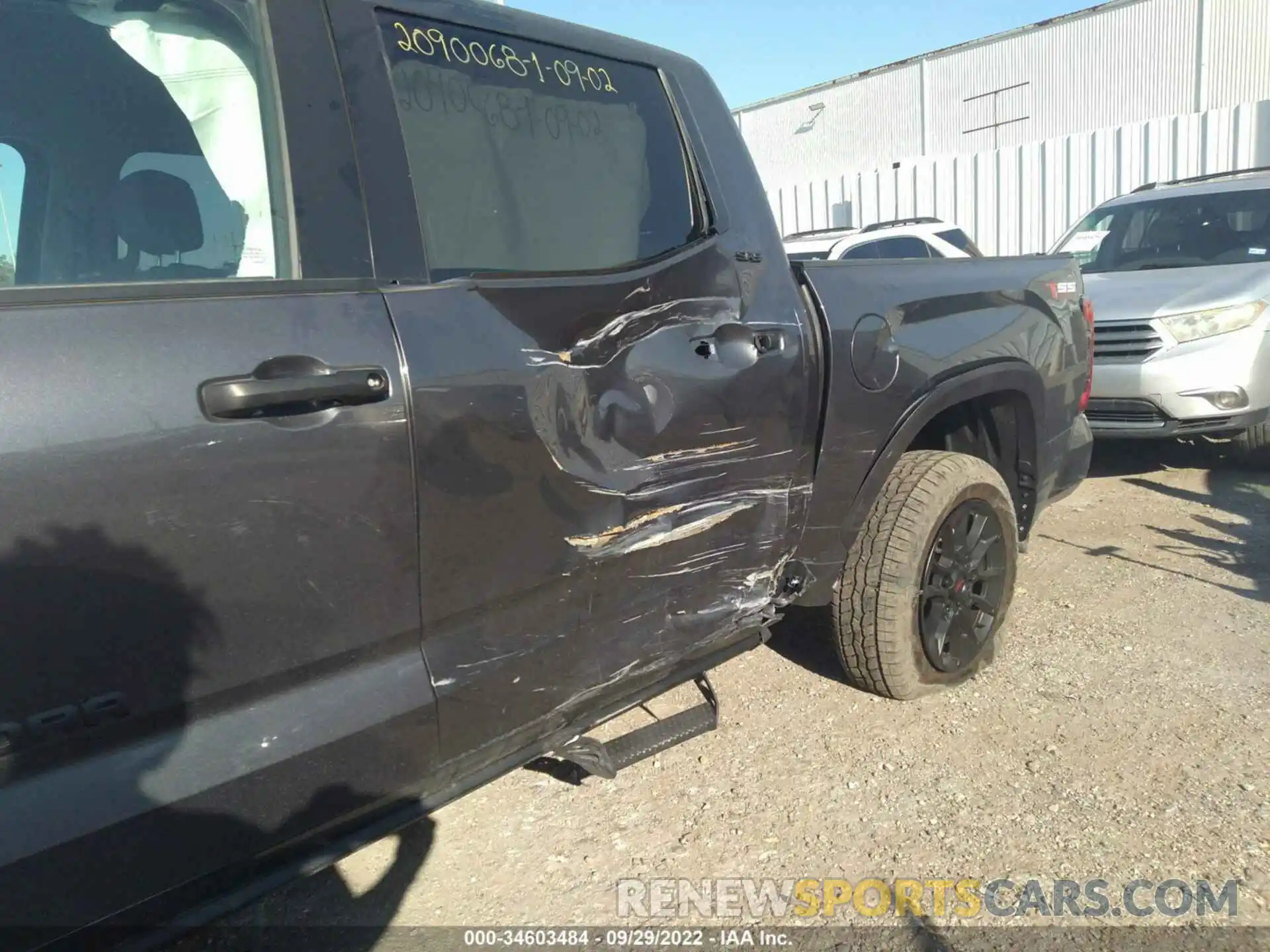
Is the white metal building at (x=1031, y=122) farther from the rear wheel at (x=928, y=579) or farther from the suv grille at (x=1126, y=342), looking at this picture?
the rear wheel at (x=928, y=579)

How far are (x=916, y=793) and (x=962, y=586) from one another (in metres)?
0.75

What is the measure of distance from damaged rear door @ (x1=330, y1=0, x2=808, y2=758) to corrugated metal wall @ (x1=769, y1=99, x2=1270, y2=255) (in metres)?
12.3

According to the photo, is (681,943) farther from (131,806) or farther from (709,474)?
(131,806)

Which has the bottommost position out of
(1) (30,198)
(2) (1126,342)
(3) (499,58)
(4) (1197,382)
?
(4) (1197,382)

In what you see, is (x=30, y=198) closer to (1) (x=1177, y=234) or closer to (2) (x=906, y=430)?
(2) (x=906, y=430)

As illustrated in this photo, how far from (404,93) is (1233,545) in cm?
433

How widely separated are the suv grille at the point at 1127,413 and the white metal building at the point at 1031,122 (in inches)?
405

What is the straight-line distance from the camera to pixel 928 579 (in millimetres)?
2977

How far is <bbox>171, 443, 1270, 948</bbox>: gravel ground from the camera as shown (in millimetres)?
2285

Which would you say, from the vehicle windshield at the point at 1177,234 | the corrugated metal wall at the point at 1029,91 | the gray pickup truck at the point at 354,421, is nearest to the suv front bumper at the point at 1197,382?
the vehicle windshield at the point at 1177,234

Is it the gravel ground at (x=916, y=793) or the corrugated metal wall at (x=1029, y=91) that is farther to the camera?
the corrugated metal wall at (x=1029, y=91)

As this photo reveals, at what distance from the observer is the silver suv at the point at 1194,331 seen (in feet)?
17.4

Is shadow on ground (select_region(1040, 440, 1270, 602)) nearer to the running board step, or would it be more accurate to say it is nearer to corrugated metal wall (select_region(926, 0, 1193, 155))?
the running board step

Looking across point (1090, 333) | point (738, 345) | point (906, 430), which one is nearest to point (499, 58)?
point (738, 345)
